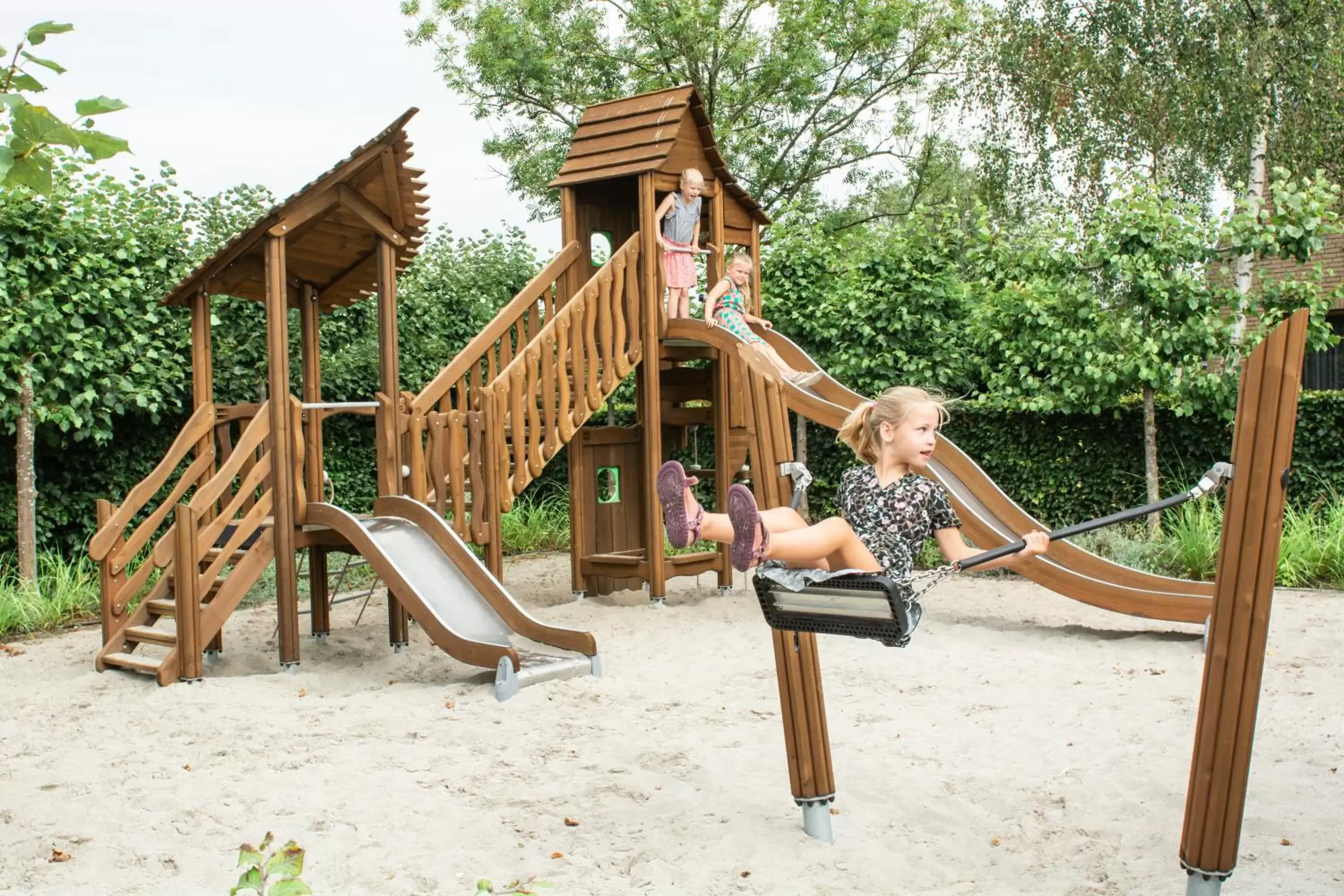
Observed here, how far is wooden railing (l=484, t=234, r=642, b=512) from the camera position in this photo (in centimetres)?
920

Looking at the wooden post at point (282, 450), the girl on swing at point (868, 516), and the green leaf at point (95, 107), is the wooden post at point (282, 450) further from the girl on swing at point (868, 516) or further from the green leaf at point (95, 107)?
the green leaf at point (95, 107)

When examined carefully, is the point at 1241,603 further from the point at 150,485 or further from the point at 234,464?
the point at 150,485

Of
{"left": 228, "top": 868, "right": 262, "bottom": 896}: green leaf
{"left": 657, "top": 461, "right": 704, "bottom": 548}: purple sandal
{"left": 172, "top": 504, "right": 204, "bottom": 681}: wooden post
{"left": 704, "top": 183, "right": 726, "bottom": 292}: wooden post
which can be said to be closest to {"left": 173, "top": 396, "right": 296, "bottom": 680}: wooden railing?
{"left": 172, "top": 504, "right": 204, "bottom": 681}: wooden post

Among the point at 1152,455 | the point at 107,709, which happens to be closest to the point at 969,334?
the point at 1152,455

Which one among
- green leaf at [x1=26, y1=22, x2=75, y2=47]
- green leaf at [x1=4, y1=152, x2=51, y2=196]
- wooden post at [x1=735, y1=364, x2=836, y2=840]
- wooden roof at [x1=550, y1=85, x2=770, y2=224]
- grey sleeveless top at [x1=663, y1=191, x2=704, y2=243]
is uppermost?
wooden roof at [x1=550, y1=85, x2=770, y2=224]

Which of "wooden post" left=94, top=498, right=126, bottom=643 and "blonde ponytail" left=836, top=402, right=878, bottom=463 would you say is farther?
"wooden post" left=94, top=498, right=126, bottom=643

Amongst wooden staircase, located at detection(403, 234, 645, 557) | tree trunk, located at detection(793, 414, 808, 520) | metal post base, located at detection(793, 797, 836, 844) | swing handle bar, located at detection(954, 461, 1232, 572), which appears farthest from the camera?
tree trunk, located at detection(793, 414, 808, 520)

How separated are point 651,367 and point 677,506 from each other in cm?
667

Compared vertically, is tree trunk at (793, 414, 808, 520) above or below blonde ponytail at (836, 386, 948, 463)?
above

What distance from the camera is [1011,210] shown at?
23656mm

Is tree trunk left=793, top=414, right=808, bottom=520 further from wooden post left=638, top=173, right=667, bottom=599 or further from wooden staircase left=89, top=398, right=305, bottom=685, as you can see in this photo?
wooden staircase left=89, top=398, right=305, bottom=685

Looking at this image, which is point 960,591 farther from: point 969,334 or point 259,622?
point 259,622

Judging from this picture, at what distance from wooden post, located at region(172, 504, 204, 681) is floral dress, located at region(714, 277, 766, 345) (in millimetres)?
4456

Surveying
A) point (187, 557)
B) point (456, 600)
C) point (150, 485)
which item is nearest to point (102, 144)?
point (456, 600)
